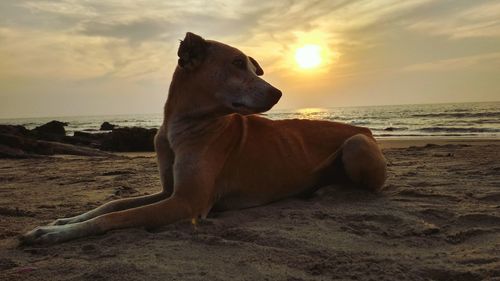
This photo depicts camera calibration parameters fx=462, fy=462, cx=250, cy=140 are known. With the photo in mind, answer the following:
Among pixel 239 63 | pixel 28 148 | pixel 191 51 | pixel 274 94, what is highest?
pixel 191 51

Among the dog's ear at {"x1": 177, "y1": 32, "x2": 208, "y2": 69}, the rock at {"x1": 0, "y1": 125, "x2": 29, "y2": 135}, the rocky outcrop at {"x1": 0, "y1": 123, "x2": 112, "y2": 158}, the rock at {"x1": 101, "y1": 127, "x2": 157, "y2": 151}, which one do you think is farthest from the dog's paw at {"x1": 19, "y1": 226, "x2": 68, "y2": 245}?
the rock at {"x1": 0, "y1": 125, "x2": 29, "y2": 135}

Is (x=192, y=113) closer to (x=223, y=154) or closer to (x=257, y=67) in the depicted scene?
(x=223, y=154)

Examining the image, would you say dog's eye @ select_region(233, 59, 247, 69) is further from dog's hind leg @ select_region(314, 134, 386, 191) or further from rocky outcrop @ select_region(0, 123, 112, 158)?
rocky outcrop @ select_region(0, 123, 112, 158)

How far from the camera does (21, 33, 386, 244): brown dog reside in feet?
11.8

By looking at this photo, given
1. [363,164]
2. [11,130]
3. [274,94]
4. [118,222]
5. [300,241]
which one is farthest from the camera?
[11,130]

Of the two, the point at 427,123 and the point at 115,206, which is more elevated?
the point at 427,123

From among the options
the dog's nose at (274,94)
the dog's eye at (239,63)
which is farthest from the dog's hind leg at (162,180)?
the dog's nose at (274,94)

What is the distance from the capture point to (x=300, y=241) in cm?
295

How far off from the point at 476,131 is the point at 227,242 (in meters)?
19.6

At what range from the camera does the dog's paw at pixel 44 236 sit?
9.93 feet

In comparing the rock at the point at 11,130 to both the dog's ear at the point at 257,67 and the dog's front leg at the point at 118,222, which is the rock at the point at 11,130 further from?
the dog's front leg at the point at 118,222

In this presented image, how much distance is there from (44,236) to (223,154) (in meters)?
1.59

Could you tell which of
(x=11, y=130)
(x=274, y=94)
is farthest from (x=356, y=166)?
(x=11, y=130)

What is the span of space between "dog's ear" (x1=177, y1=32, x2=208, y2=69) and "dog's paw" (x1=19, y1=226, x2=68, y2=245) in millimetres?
1702
